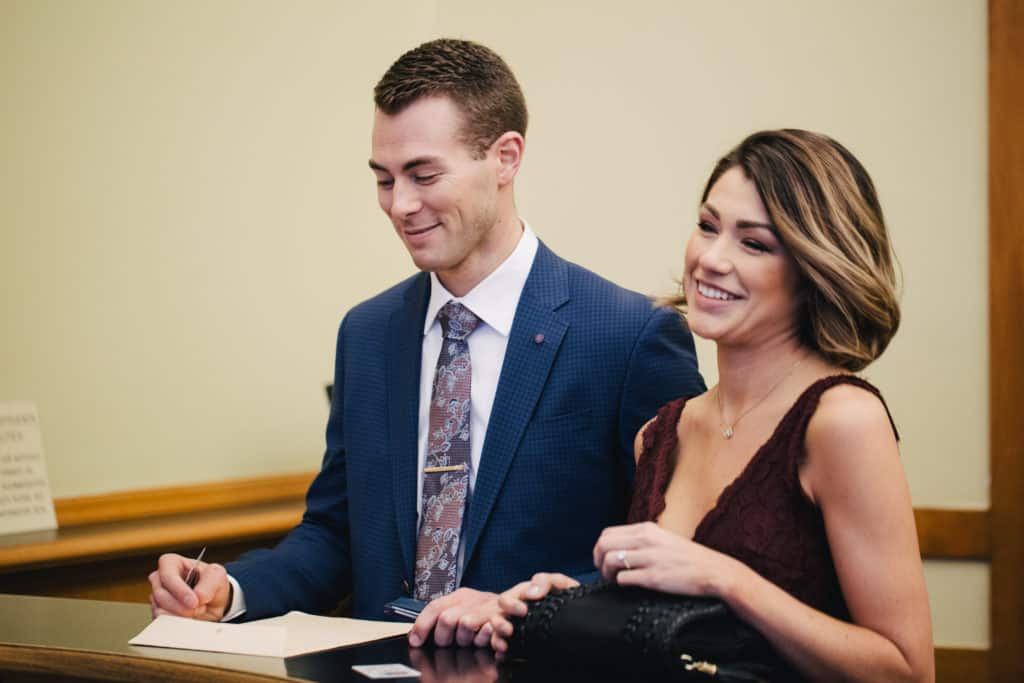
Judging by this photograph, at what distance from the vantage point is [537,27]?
13.9 feet

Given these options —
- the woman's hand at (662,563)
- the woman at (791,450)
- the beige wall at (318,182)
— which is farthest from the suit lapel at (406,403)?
the beige wall at (318,182)

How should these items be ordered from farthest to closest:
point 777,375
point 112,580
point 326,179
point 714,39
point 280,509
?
1. point 714,39
2. point 326,179
3. point 280,509
4. point 112,580
5. point 777,375

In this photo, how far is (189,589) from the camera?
6.97 feet

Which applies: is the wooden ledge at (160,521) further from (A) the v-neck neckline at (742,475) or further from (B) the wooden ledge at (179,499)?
(A) the v-neck neckline at (742,475)

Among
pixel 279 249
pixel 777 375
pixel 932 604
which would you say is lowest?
pixel 932 604

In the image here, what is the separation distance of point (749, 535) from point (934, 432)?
8.08 ft

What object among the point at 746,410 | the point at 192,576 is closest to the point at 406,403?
the point at 192,576

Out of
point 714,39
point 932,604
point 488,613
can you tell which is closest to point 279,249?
point 714,39

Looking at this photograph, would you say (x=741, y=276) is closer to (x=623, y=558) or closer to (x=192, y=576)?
(x=623, y=558)

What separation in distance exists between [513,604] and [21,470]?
5.73 feet

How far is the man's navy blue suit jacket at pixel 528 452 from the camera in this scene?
2.28 metres

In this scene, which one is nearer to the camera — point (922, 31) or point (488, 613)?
point (488, 613)

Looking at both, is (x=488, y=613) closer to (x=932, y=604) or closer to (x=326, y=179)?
(x=326, y=179)

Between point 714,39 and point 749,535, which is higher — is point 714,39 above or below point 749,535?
above
